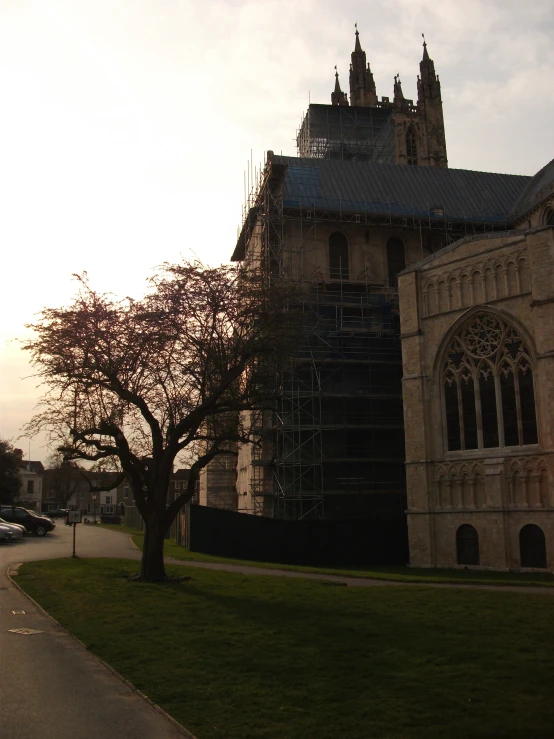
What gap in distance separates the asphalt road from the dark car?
1027 inches

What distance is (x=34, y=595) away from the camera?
15586 millimetres

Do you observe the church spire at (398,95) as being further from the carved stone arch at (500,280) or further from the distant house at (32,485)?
the distant house at (32,485)

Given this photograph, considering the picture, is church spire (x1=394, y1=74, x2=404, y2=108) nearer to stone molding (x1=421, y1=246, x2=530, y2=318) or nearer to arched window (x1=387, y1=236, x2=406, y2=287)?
arched window (x1=387, y1=236, x2=406, y2=287)

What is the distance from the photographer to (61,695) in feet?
26.3

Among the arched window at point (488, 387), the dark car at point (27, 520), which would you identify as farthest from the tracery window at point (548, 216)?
the dark car at point (27, 520)

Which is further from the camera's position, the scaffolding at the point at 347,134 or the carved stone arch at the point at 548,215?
the scaffolding at the point at 347,134

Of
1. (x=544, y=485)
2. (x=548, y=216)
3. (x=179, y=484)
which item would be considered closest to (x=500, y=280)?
(x=548, y=216)

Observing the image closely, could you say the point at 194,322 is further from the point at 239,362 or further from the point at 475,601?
the point at 475,601

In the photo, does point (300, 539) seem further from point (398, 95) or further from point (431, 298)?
point (398, 95)

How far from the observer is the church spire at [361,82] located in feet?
217

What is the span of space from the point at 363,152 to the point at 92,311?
45.9 metres

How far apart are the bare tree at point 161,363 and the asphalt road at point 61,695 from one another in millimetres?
6814

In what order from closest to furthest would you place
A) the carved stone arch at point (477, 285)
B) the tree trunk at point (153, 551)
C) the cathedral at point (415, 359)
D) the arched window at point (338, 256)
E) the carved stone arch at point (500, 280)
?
the tree trunk at point (153, 551) < the cathedral at point (415, 359) < the carved stone arch at point (500, 280) < the carved stone arch at point (477, 285) < the arched window at point (338, 256)

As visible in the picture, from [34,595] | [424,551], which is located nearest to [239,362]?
[34,595]
